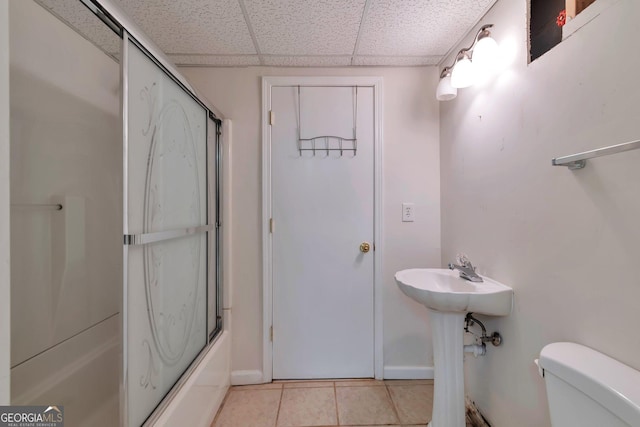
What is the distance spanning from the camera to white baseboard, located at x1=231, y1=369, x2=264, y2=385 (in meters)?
1.64

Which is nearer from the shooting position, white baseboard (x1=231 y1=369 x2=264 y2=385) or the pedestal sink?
the pedestal sink

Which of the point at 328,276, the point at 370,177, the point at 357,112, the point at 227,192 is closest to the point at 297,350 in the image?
the point at 328,276

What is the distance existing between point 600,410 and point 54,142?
2188 millimetres

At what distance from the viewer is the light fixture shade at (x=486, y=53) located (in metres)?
1.06

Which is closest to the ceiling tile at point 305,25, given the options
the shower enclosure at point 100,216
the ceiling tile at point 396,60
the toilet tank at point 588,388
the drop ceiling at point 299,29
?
the drop ceiling at point 299,29

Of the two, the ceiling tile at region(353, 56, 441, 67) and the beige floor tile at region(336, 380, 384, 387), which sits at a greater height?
the ceiling tile at region(353, 56, 441, 67)

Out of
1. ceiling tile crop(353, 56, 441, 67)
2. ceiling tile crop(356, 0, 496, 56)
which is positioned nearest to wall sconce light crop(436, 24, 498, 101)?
ceiling tile crop(356, 0, 496, 56)

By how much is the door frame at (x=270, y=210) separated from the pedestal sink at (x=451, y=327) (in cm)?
47

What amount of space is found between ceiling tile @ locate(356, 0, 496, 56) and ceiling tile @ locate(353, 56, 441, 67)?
1.6 inches

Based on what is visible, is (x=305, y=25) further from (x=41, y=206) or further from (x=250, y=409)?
(x=250, y=409)

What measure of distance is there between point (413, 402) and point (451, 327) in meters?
0.70

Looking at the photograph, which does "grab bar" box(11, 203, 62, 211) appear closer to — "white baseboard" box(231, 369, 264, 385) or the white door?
the white door
